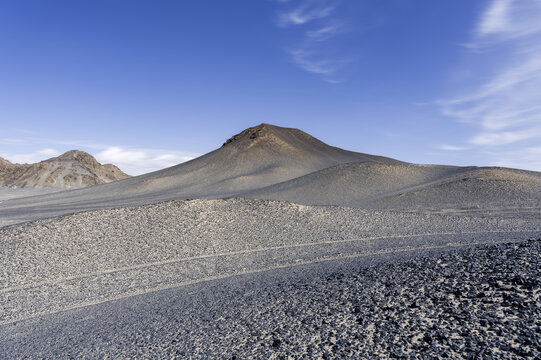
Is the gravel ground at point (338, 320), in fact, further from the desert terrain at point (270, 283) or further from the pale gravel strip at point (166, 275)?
the pale gravel strip at point (166, 275)

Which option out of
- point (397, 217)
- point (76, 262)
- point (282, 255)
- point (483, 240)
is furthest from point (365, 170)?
point (76, 262)

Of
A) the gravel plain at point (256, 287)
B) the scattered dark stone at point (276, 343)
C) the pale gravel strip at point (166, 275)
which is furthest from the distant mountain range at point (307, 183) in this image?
the scattered dark stone at point (276, 343)

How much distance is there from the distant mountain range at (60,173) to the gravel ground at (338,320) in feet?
318

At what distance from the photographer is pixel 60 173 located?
98438 mm

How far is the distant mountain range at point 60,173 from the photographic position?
3691 inches

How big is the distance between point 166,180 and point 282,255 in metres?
47.3

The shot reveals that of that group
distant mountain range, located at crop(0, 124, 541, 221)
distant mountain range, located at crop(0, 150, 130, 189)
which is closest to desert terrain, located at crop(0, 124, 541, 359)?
distant mountain range, located at crop(0, 124, 541, 221)

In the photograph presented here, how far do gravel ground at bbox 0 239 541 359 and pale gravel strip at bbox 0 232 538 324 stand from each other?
0.85 meters

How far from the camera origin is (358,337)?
14.0ft

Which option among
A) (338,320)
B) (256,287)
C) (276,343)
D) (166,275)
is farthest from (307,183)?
(276,343)

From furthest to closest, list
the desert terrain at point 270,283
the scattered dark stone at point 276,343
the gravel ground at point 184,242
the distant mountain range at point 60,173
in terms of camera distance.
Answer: the distant mountain range at point 60,173 → the gravel ground at point 184,242 → the scattered dark stone at point 276,343 → the desert terrain at point 270,283

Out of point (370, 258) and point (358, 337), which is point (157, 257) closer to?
point (370, 258)

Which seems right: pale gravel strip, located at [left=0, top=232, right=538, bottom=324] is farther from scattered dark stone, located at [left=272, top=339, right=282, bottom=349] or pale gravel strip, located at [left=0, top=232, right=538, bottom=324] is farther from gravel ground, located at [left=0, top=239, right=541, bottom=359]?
scattered dark stone, located at [left=272, top=339, right=282, bottom=349]

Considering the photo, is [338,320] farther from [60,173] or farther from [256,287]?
[60,173]
